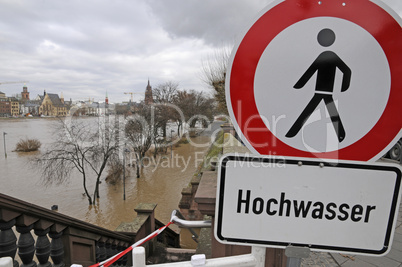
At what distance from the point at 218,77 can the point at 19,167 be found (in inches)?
1107

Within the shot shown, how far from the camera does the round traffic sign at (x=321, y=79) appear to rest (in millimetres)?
834

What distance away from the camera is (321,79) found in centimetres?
86

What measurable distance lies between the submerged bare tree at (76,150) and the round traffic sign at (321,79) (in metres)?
19.4

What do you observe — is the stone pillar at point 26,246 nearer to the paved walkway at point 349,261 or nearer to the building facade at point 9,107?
the paved walkway at point 349,261

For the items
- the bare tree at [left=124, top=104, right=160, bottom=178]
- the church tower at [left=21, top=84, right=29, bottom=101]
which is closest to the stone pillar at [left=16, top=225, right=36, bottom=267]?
the bare tree at [left=124, top=104, right=160, bottom=178]

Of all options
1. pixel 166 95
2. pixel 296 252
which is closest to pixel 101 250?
pixel 296 252

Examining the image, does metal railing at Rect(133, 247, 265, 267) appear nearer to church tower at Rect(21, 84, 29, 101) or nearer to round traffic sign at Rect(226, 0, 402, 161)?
round traffic sign at Rect(226, 0, 402, 161)

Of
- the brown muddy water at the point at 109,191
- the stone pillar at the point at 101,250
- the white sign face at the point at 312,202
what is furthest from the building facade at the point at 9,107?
the white sign face at the point at 312,202

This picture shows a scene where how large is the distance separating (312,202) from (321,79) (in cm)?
50

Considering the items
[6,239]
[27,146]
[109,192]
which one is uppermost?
[6,239]

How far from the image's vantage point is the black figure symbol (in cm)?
85

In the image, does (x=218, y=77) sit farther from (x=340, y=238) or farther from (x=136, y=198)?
(x=340, y=238)

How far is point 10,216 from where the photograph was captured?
1.53 meters

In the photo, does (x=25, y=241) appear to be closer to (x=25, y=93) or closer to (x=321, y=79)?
(x=321, y=79)
